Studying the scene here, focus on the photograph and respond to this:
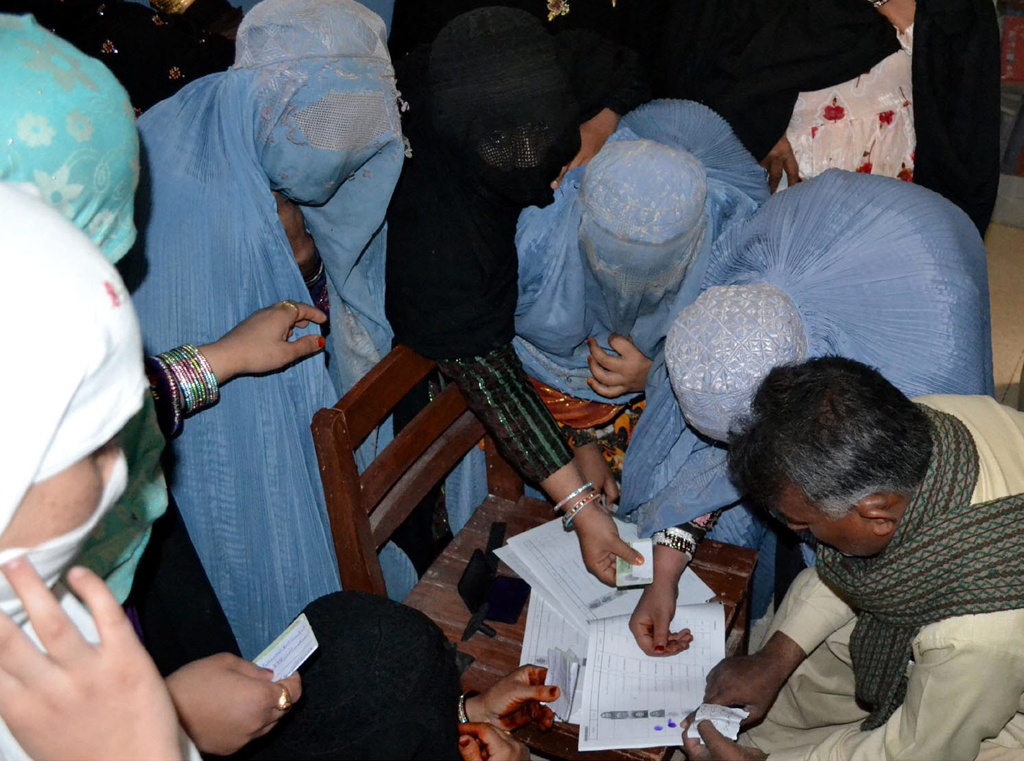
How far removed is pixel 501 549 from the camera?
177cm

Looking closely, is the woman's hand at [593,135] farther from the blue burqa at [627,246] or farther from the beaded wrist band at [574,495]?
the beaded wrist band at [574,495]

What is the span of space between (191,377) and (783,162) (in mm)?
1524

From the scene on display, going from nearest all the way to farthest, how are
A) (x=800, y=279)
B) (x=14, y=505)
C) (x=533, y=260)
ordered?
(x=14, y=505) < (x=800, y=279) < (x=533, y=260)

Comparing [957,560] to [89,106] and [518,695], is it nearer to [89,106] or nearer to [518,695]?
[518,695]

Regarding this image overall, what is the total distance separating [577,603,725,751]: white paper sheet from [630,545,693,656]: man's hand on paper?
0.05 feet

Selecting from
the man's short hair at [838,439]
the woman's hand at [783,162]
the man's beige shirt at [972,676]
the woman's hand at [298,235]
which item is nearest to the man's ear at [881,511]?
the man's short hair at [838,439]

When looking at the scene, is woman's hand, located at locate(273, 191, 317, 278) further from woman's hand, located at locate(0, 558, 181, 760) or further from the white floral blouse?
the white floral blouse

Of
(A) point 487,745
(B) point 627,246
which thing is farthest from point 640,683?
(B) point 627,246

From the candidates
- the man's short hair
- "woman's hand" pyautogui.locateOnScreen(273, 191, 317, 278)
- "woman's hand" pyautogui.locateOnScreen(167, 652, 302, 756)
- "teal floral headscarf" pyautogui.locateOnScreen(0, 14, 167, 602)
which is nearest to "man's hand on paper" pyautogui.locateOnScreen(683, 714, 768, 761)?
the man's short hair

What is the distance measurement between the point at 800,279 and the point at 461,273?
570 millimetres

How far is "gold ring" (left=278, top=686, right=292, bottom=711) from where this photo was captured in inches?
44.8

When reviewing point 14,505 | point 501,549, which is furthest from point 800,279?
point 14,505

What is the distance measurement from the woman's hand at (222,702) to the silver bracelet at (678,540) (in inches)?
31.4

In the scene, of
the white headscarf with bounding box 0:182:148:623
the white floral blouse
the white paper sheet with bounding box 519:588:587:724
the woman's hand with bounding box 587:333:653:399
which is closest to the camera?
the white headscarf with bounding box 0:182:148:623
